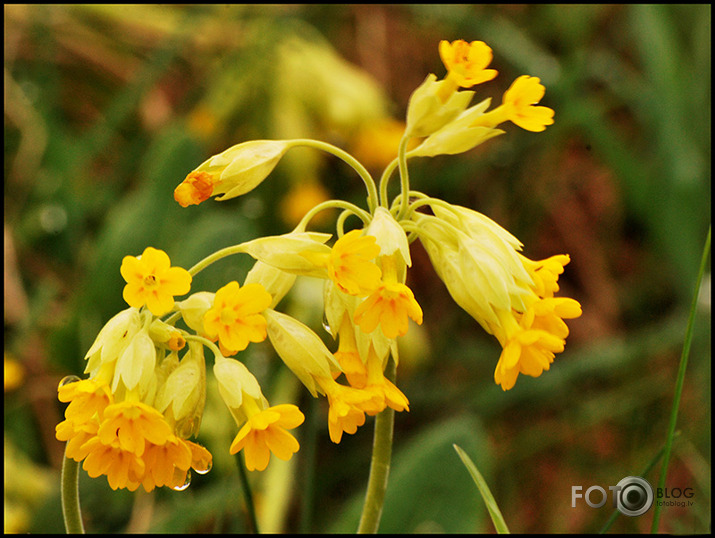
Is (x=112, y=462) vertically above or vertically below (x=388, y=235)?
below

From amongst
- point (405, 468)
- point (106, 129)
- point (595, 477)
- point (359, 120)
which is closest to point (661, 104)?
point (359, 120)

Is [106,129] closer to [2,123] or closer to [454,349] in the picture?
[2,123]

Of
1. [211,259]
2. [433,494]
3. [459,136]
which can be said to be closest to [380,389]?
[211,259]

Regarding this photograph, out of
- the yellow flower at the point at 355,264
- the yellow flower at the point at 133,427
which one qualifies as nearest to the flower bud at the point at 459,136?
the yellow flower at the point at 355,264

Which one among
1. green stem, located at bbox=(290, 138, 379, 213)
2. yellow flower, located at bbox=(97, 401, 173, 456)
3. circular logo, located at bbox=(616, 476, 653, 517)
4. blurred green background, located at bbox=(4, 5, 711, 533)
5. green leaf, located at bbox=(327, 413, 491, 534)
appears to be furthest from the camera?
blurred green background, located at bbox=(4, 5, 711, 533)

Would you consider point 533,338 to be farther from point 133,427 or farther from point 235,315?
point 133,427

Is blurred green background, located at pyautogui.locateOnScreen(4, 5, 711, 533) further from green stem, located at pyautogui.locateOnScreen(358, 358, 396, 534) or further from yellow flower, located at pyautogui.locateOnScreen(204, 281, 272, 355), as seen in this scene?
yellow flower, located at pyautogui.locateOnScreen(204, 281, 272, 355)

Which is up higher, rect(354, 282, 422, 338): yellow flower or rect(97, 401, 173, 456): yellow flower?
rect(354, 282, 422, 338): yellow flower

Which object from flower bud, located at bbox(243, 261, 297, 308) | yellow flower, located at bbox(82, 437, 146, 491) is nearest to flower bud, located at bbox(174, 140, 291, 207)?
flower bud, located at bbox(243, 261, 297, 308)
